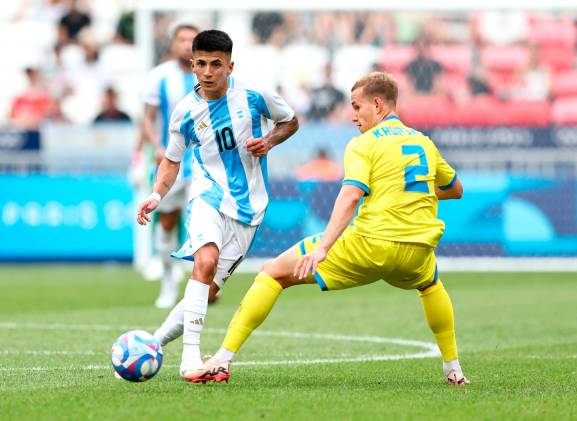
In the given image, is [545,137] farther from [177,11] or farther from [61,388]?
[61,388]

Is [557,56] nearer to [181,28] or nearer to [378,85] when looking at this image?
[181,28]

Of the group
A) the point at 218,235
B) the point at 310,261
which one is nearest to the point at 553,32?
the point at 218,235

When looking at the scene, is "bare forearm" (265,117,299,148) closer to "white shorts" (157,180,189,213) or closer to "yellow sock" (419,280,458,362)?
"yellow sock" (419,280,458,362)

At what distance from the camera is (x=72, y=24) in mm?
24719

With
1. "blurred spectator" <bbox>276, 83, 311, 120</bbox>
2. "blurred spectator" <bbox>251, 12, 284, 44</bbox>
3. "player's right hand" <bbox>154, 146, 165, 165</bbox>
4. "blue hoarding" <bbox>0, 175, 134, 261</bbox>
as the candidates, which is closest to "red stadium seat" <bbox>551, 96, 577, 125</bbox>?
"blurred spectator" <bbox>276, 83, 311, 120</bbox>

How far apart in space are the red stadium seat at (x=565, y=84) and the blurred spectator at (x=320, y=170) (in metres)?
3.79

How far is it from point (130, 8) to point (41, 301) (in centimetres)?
1353

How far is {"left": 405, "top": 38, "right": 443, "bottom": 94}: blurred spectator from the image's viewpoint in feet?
62.7

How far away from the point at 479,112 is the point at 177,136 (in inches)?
471

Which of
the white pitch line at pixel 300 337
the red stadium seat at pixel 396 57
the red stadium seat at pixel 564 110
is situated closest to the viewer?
the white pitch line at pixel 300 337

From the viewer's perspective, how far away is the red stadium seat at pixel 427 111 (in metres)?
18.6

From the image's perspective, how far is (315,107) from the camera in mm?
19047

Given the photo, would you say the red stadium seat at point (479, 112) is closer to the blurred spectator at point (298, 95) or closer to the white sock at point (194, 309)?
the blurred spectator at point (298, 95)

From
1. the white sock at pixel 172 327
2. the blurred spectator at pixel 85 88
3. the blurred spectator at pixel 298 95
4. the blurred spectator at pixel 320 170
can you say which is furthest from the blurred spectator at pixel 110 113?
the white sock at pixel 172 327
